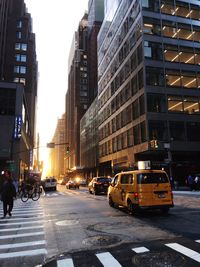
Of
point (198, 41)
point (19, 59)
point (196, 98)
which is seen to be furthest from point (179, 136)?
point (19, 59)

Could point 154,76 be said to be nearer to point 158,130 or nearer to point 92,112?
point 158,130

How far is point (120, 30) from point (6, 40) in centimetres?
3638

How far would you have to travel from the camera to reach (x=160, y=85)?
4328 centimetres

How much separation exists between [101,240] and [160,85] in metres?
37.8

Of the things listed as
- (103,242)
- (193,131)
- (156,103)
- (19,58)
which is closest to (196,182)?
(193,131)

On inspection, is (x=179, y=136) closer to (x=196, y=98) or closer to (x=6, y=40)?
(x=196, y=98)

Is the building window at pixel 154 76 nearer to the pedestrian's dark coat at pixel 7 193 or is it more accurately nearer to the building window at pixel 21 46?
the pedestrian's dark coat at pixel 7 193

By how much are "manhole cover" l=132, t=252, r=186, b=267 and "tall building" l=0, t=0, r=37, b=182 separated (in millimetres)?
38470

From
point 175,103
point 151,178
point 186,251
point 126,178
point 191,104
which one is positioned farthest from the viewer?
point 191,104

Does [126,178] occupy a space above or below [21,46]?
below

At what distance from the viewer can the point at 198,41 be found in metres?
48.3

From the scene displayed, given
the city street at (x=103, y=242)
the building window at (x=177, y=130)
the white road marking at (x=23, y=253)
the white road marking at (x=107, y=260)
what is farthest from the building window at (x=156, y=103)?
the white road marking at (x=107, y=260)

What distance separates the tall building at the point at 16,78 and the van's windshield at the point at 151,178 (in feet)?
107

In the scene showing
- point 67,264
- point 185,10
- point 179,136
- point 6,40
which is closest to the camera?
point 67,264
